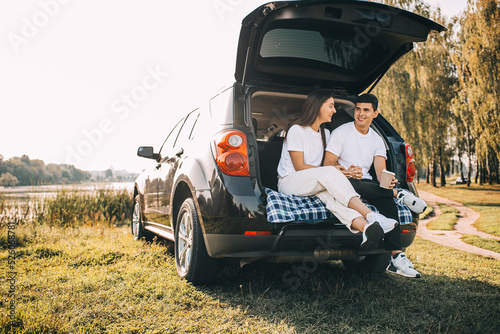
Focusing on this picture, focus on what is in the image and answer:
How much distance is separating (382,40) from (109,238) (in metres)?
4.89

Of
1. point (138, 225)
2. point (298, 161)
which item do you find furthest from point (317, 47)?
point (138, 225)

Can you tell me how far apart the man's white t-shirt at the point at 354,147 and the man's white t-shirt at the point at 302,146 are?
0.12m

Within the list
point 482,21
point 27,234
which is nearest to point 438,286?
point 27,234

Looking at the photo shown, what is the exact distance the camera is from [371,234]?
2.52m

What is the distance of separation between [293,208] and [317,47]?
5.21 feet

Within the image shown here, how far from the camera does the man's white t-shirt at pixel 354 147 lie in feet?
11.0

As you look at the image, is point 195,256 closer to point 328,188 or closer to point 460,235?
point 328,188

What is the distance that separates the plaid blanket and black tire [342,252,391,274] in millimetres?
1304

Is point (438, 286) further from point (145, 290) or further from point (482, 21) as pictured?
Result: point (482, 21)

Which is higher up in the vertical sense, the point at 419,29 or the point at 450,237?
the point at 419,29

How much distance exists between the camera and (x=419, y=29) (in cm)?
309

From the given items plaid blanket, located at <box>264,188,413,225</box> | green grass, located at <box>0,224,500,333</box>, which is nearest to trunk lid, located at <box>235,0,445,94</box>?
plaid blanket, located at <box>264,188,413,225</box>

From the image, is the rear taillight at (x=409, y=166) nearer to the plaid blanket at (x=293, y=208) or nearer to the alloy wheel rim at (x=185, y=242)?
the plaid blanket at (x=293, y=208)

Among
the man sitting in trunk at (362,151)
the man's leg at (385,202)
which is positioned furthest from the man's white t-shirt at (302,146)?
the man's leg at (385,202)
